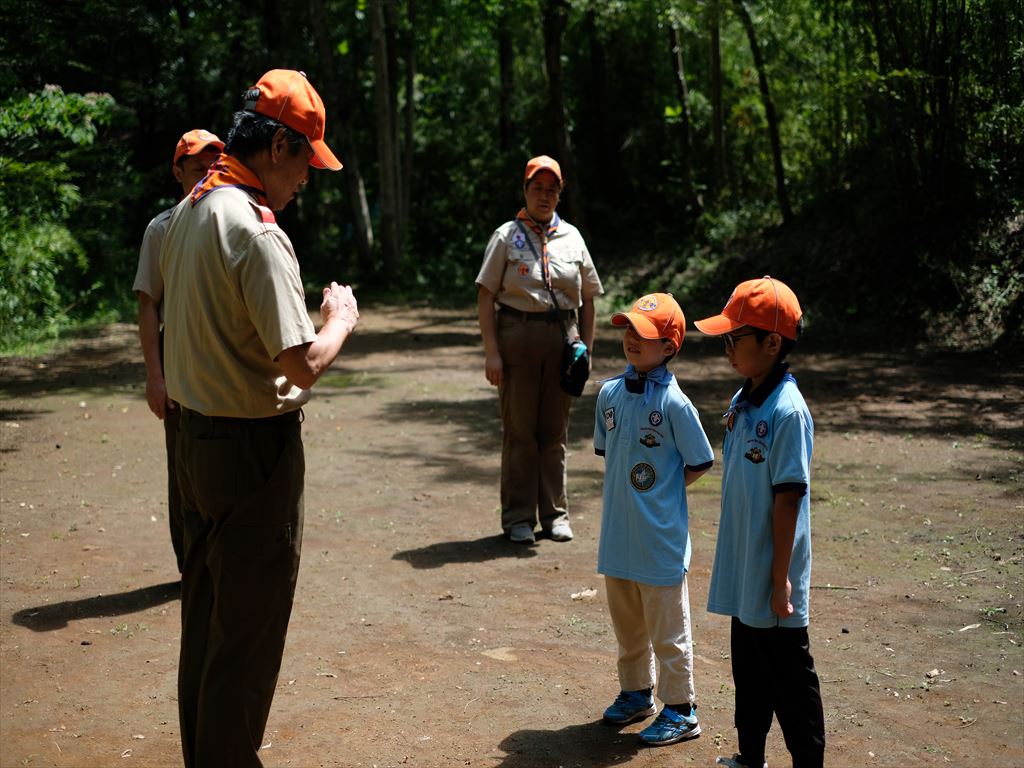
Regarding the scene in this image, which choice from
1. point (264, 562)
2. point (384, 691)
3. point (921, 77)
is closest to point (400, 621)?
point (384, 691)

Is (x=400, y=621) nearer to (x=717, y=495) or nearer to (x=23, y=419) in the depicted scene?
(x=717, y=495)

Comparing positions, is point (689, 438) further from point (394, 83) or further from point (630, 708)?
point (394, 83)

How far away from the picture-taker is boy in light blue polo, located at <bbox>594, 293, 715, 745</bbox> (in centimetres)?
443

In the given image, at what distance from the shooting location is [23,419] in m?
11.3

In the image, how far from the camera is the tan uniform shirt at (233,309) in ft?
10.8

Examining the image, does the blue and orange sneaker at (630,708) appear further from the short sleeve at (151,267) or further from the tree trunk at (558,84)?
the tree trunk at (558,84)

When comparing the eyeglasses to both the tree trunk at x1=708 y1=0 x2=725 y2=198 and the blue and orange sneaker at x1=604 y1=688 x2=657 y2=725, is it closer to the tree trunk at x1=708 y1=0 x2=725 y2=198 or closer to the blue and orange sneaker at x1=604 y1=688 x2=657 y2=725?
the blue and orange sneaker at x1=604 y1=688 x2=657 y2=725

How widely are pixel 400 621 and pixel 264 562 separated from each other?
8.26ft

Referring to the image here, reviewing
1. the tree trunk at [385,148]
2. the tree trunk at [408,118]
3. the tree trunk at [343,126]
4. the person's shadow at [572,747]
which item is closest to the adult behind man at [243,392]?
the person's shadow at [572,747]

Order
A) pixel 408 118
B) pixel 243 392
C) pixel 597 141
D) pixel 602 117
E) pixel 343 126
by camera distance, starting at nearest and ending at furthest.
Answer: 1. pixel 243 392
2. pixel 343 126
3. pixel 408 118
4. pixel 602 117
5. pixel 597 141

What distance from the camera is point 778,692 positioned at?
386 cm

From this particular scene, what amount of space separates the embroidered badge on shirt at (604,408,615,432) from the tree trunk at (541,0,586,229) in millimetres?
16124

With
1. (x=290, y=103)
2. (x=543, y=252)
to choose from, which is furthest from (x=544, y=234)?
(x=290, y=103)

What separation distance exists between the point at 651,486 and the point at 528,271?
9.15ft
